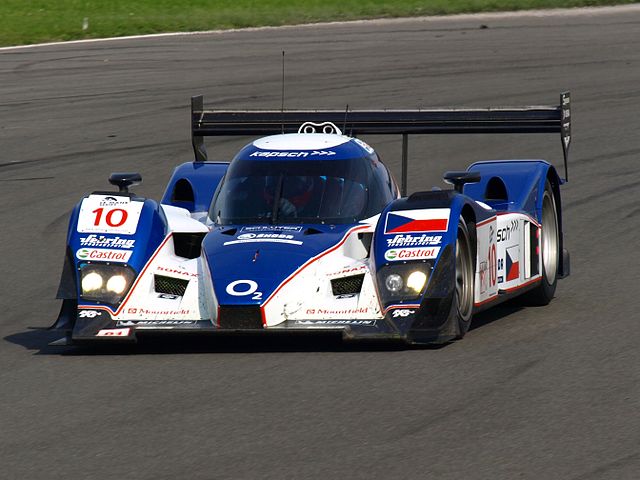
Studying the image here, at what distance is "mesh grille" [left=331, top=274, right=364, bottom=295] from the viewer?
8.39 m

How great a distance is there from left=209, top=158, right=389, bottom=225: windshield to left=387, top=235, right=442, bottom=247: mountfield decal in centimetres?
67

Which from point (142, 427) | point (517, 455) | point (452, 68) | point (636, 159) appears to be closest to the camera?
point (517, 455)

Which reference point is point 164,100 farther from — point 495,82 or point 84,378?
point 84,378

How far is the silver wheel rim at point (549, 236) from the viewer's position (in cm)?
1036

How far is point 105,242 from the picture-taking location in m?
8.70

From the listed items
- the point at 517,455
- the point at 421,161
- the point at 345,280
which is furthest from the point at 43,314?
the point at 421,161

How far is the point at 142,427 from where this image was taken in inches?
258

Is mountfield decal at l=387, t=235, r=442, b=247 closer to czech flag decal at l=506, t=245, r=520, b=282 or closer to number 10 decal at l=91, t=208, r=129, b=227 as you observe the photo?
czech flag decal at l=506, t=245, r=520, b=282

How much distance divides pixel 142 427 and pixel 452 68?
64.6 feet

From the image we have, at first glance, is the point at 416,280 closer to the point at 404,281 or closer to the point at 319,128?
the point at 404,281

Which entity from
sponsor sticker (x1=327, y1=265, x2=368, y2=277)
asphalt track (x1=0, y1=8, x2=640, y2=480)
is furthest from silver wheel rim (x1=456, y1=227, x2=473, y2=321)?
sponsor sticker (x1=327, y1=265, x2=368, y2=277)

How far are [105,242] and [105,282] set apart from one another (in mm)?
293

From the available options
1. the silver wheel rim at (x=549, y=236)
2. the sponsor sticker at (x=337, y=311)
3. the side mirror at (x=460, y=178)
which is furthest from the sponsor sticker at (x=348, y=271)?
the silver wheel rim at (x=549, y=236)

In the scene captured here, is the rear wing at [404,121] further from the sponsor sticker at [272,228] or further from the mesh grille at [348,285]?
the mesh grille at [348,285]
